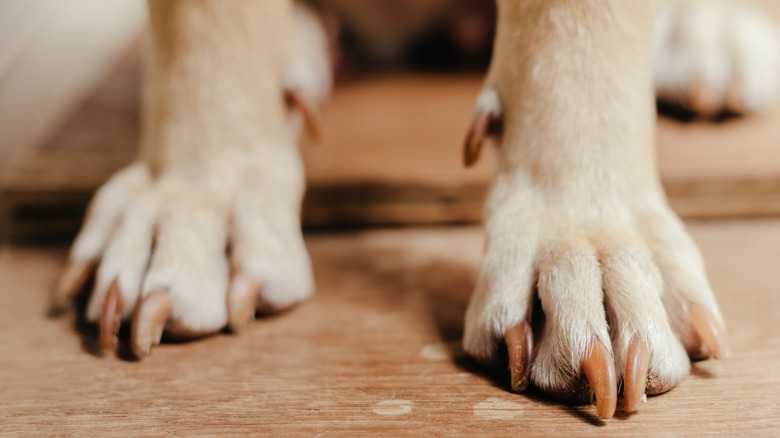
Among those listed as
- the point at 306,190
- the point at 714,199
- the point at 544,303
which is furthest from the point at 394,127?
the point at 544,303

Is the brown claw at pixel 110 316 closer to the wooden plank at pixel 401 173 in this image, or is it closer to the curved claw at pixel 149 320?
the curved claw at pixel 149 320

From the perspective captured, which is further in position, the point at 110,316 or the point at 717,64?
the point at 717,64

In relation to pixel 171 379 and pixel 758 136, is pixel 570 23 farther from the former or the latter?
pixel 758 136

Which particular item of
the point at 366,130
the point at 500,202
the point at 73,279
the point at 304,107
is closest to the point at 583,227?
the point at 500,202

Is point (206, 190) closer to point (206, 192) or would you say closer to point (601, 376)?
point (206, 192)

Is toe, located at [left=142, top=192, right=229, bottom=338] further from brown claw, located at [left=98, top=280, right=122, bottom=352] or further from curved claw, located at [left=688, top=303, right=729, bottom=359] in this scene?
curved claw, located at [left=688, top=303, right=729, bottom=359]

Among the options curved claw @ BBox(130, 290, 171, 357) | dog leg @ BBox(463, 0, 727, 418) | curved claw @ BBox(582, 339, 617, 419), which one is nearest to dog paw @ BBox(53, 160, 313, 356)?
curved claw @ BBox(130, 290, 171, 357)
